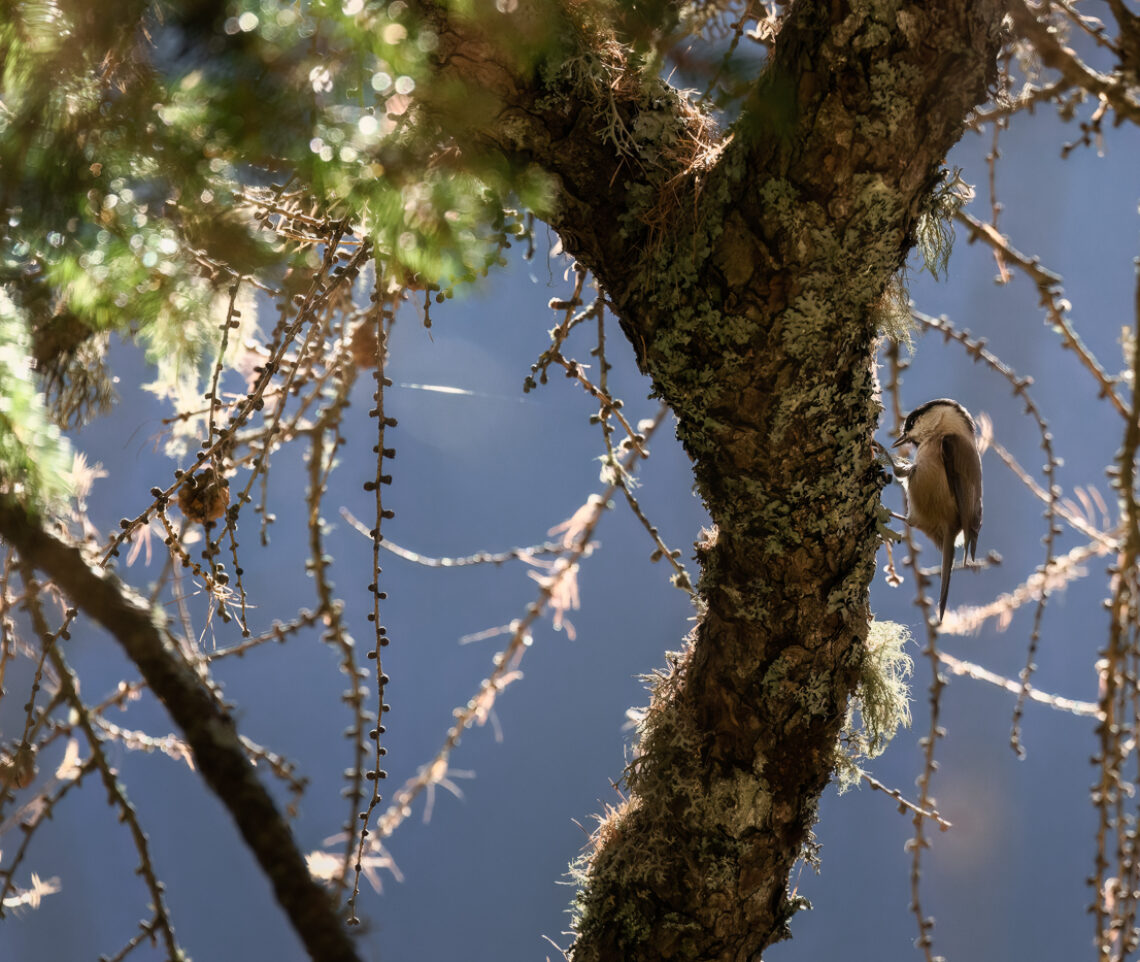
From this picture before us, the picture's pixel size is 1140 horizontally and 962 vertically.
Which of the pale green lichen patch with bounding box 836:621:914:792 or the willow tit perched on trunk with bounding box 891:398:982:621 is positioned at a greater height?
the willow tit perched on trunk with bounding box 891:398:982:621

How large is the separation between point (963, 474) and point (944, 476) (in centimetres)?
4

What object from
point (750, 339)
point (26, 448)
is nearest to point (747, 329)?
point (750, 339)

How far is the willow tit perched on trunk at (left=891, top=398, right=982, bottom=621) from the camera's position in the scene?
170 cm

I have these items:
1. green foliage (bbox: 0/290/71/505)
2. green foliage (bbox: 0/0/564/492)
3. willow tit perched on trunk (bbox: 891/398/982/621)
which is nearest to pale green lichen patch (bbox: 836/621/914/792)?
willow tit perched on trunk (bbox: 891/398/982/621)

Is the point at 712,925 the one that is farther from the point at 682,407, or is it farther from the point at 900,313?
the point at 900,313

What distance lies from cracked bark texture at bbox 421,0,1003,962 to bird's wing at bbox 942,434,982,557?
77 centimetres

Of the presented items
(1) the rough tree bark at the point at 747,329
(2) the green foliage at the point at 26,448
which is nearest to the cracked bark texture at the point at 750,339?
(1) the rough tree bark at the point at 747,329

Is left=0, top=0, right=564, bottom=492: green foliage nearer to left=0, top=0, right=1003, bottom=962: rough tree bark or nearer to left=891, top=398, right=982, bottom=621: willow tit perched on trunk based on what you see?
left=0, top=0, right=1003, bottom=962: rough tree bark

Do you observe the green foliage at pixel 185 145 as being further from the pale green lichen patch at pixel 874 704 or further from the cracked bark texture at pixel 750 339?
the pale green lichen patch at pixel 874 704

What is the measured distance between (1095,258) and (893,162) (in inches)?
116

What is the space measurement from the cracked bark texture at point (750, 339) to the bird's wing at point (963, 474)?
2.53ft

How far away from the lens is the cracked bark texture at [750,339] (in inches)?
32.0

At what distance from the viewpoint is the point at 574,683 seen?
11.7ft

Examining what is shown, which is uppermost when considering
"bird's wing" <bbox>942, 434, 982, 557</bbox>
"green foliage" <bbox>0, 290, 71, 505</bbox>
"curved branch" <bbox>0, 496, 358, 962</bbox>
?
"bird's wing" <bbox>942, 434, 982, 557</bbox>
